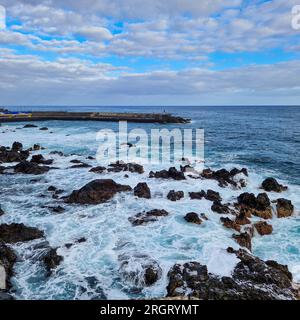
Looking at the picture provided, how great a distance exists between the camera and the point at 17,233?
13.6 metres

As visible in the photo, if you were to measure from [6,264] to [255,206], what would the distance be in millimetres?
12827

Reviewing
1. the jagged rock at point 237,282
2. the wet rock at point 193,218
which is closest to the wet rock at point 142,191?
the wet rock at point 193,218

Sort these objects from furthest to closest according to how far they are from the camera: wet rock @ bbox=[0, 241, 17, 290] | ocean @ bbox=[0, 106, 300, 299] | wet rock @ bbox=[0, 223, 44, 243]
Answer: wet rock @ bbox=[0, 223, 44, 243], ocean @ bbox=[0, 106, 300, 299], wet rock @ bbox=[0, 241, 17, 290]

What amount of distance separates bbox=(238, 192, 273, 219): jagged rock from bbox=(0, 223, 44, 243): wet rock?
1058cm

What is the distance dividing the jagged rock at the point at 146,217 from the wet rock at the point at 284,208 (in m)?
6.31

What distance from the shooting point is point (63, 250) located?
12.5 metres

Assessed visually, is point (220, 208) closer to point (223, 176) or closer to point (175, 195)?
point (175, 195)

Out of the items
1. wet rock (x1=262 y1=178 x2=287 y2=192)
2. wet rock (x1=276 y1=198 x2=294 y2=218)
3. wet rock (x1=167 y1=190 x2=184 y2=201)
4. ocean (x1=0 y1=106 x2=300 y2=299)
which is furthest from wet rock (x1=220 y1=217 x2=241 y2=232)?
wet rock (x1=262 y1=178 x2=287 y2=192)

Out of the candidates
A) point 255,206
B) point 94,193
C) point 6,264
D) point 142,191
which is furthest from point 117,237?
point 255,206

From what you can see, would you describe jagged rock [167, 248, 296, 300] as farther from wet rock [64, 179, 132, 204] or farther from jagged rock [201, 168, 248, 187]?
jagged rock [201, 168, 248, 187]

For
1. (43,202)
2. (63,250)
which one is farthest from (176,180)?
(63,250)

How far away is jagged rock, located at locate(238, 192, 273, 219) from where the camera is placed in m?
16.7
